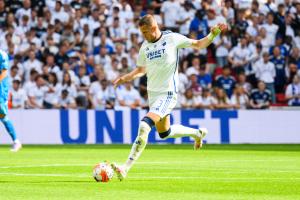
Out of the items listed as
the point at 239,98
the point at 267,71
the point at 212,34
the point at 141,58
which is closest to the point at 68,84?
the point at 239,98

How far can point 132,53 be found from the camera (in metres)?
28.8

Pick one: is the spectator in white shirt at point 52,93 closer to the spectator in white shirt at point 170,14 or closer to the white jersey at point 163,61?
the spectator in white shirt at point 170,14

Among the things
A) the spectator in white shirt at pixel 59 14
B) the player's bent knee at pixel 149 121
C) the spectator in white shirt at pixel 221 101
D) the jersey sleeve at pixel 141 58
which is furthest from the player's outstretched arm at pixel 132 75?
the spectator in white shirt at pixel 59 14

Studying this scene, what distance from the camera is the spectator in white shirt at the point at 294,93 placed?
94.5ft

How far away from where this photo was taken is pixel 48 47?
29031 mm

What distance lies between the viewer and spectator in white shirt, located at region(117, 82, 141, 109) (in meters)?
28.0

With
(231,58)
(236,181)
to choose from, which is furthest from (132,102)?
(236,181)

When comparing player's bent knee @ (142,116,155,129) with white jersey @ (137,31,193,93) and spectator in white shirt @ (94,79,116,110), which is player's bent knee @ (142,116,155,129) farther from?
spectator in white shirt @ (94,79,116,110)

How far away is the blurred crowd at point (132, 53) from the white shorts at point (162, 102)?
46.3 ft

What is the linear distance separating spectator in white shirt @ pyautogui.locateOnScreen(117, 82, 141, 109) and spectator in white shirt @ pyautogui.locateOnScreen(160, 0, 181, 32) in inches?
139

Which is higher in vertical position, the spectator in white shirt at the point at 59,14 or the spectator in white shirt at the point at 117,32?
the spectator in white shirt at the point at 59,14

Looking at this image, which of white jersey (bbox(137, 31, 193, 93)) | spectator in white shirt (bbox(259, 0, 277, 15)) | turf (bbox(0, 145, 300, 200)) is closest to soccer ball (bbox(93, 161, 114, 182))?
turf (bbox(0, 145, 300, 200))

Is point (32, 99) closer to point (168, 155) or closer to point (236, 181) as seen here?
point (168, 155)

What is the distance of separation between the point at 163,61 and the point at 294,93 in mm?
15703
